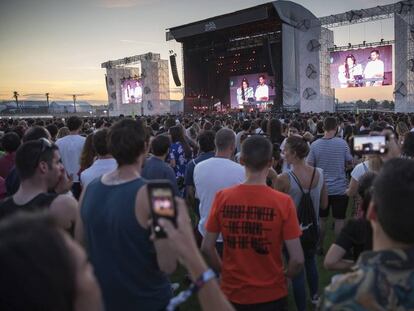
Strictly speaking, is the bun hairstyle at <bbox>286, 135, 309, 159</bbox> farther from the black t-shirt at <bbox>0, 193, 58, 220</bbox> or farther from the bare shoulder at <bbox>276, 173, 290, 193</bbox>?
the black t-shirt at <bbox>0, 193, 58, 220</bbox>

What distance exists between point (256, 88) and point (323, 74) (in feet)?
33.2

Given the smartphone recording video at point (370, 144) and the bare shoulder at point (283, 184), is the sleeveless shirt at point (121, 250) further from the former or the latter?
the bare shoulder at point (283, 184)

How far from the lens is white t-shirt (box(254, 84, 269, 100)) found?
36781mm

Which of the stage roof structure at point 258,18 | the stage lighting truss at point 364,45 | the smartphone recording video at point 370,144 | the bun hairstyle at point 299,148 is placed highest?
the stage roof structure at point 258,18

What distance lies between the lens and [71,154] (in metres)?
6.01

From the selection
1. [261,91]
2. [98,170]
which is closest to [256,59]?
[261,91]

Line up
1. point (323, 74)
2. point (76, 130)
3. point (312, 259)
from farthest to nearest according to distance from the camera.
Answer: point (323, 74) → point (76, 130) → point (312, 259)

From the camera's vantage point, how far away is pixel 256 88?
37.9 meters

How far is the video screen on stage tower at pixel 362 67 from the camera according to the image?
27.1 meters

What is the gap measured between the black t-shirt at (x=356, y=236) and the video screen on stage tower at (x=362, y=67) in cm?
2780

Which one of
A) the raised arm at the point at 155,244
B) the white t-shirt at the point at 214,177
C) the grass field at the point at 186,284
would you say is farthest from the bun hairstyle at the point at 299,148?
the raised arm at the point at 155,244

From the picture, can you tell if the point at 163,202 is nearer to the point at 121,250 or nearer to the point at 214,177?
the point at 121,250

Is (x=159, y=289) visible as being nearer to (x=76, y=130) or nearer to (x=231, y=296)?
(x=231, y=296)

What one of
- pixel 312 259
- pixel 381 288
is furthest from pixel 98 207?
pixel 312 259
